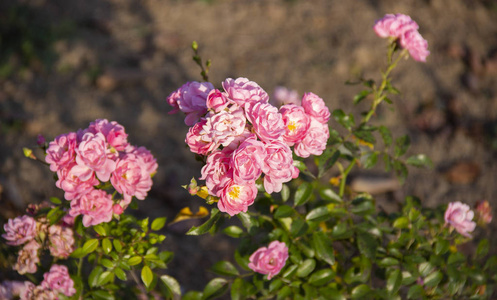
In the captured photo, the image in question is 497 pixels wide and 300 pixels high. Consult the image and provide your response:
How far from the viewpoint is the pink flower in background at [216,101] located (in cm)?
104

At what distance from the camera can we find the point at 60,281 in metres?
1.27

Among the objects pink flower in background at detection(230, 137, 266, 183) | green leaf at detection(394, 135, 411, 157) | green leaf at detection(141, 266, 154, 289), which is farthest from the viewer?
green leaf at detection(394, 135, 411, 157)

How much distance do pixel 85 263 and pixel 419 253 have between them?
1.41 metres

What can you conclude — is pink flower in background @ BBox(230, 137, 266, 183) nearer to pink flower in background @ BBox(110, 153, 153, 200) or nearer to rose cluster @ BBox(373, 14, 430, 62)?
pink flower in background @ BBox(110, 153, 153, 200)

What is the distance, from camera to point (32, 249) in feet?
4.30

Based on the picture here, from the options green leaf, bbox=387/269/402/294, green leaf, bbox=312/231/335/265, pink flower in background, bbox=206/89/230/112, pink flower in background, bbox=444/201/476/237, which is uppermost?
pink flower in background, bbox=206/89/230/112

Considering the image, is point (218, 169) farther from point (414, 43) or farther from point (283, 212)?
point (414, 43)

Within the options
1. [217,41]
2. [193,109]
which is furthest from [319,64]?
[193,109]

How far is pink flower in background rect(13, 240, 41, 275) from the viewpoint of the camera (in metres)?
1.31

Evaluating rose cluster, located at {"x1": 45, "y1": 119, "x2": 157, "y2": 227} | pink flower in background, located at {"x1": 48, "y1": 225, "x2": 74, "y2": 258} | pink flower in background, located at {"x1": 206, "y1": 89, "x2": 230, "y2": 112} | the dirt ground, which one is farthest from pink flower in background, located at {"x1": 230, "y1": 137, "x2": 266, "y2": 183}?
the dirt ground

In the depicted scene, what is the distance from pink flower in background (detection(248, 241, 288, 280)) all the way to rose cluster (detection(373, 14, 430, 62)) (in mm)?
691

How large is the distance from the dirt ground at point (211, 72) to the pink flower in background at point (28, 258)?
93cm

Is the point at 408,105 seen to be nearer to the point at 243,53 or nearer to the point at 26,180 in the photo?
the point at 243,53

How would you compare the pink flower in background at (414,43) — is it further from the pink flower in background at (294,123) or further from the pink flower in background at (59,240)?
the pink flower in background at (59,240)
